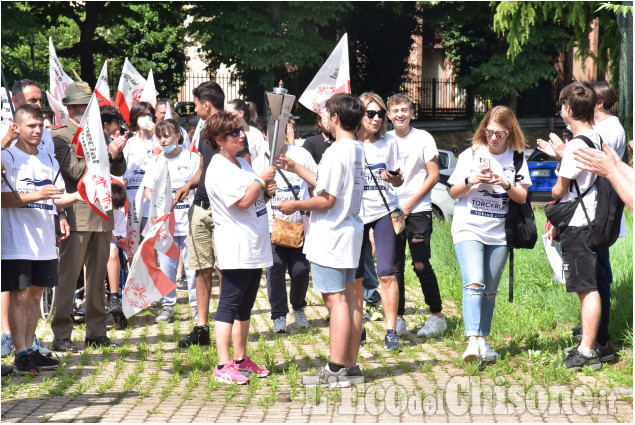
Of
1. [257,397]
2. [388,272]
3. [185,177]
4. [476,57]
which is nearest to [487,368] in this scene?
[388,272]

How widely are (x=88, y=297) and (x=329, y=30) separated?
26.6 metres

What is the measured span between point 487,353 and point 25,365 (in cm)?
349

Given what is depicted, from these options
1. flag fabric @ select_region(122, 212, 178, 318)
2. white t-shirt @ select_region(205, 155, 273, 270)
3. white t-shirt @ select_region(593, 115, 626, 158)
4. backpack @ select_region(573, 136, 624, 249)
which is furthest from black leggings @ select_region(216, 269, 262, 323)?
white t-shirt @ select_region(593, 115, 626, 158)

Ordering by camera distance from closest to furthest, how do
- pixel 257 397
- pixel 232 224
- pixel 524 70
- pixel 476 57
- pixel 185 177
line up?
pixel 257 397 < pixel 232 224 < pixel 185 177 < pixel 524 70 < pixel 476 57

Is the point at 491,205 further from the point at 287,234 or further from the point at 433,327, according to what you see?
the point at 287,234

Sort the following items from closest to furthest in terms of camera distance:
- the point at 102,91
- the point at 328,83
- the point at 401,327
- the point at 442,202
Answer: the point at 401,327 < the point at 328,83 < the point at 102,91 < the point at 442,202

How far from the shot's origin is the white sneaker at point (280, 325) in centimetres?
853

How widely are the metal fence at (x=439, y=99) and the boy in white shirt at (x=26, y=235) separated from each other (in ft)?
101

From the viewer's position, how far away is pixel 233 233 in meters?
6.52

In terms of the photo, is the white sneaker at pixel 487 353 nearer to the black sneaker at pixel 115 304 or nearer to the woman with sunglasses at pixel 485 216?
the woman with sunglasses at pixel 485 216

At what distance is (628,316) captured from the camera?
7.55m

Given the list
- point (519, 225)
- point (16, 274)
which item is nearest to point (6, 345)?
point (16, 274)

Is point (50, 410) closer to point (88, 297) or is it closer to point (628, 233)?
point (88, 297)

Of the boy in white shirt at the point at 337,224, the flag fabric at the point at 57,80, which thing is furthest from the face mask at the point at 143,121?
the boy in white shirt at the point at 337,224
